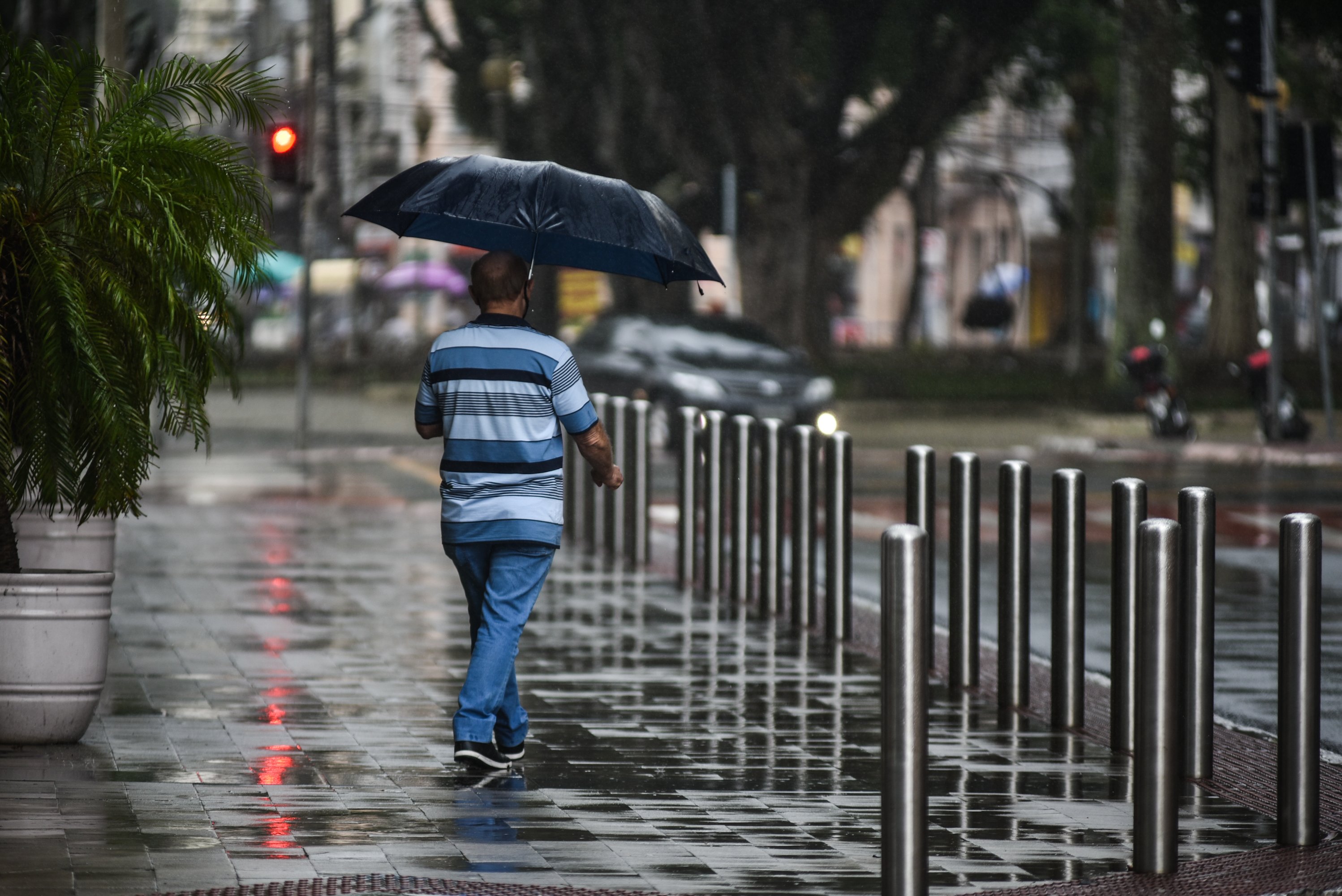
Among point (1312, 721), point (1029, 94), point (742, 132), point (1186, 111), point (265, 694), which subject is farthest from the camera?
point (1186, 111)

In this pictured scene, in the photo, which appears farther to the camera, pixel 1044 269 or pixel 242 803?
pixel 1044 269

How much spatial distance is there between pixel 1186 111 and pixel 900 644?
151ft

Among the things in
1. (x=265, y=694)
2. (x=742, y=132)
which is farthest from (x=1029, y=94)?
(x=265, y=694)

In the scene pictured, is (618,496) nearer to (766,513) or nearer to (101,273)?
(766,513)

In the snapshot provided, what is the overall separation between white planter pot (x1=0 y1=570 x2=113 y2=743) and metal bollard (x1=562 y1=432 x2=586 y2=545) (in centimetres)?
823

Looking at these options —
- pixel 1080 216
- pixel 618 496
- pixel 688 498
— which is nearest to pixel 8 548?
pixel 688 498

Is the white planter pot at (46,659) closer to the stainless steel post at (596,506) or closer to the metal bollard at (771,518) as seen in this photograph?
the metal bollard at (771,518)

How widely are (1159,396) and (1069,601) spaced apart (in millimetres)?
20539

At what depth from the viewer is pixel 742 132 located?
114 ft

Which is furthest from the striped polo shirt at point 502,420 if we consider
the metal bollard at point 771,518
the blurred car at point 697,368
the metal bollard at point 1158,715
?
the blurred car at point 697,368

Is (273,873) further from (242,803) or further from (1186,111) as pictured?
(1186,111)

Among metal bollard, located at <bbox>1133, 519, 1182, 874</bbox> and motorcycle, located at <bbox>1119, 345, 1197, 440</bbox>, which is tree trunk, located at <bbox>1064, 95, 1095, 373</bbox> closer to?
motorcycle, located at <bbox>1119, 345, 1197, 440</bbox>

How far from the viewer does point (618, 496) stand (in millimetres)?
14891

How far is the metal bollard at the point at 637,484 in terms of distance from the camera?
564 inches
